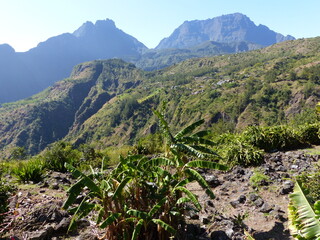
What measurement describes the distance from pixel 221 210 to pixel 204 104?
103 metres

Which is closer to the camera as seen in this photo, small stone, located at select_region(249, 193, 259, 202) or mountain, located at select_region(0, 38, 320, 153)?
small stone, located at select_region(249, 193, 259, 202)

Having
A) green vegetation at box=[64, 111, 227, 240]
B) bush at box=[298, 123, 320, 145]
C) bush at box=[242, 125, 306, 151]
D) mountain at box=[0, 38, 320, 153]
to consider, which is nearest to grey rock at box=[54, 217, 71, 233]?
green vegetation at box=[64, 111, 227, 240]

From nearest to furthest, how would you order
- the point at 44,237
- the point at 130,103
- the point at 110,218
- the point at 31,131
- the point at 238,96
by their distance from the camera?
the point at 110,218 < the point at 44,237 < the point at 238,96 < the point at 130,103 < the point at 31,131

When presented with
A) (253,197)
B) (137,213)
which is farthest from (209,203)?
(137,213)

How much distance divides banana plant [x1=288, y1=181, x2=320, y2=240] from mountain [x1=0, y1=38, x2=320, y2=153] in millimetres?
50155

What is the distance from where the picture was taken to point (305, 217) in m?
3.05

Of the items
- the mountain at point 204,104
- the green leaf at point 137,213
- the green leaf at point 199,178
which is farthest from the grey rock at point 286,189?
the mountain at point 204,104

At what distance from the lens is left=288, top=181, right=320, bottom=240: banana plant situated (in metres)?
2.76

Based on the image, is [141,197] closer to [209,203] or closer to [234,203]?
[209,203]

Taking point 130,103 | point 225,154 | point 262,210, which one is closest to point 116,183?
point 262,210

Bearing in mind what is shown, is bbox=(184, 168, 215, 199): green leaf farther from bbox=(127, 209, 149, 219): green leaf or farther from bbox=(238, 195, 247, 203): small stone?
bbox=(238, 195, 247, 203): small stone

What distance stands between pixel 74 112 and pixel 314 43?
180072 millimetres

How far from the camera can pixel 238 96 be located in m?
102

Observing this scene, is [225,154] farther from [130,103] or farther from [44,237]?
[130,103]
